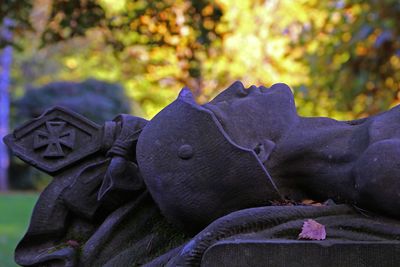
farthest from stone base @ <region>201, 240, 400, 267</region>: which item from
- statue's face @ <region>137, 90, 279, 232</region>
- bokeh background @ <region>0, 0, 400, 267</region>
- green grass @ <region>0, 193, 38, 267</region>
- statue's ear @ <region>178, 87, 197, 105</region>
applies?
green grass @ <region>0, 193, 38, 267</region>

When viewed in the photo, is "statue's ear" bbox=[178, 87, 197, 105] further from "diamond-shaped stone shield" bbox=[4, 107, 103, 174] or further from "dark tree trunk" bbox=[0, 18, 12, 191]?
"dark tree trunk" bbox=[0, 18, 12, 191]

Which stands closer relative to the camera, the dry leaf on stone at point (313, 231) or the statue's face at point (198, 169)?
the dry leaf on stone at point (313, 231)

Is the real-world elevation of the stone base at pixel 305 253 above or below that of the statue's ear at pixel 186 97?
below

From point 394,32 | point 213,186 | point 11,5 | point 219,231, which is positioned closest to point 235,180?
point 213,186

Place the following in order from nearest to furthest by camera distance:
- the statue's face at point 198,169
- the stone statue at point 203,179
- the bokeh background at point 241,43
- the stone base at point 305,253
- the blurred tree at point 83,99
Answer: the stone base at point 305,253 → the stone statue at point 203,179 → the statue's face at point 198,169 → the bokeh background at point 241,43 → the blurred tree at point 83,99

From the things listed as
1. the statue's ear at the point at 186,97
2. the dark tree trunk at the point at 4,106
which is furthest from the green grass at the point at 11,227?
the dark tree trunk at the point at 4,106

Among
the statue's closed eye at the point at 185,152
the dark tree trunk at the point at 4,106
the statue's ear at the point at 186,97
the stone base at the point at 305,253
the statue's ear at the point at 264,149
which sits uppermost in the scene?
the statue's ear at the point at 186,97

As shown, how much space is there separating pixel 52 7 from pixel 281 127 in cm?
379

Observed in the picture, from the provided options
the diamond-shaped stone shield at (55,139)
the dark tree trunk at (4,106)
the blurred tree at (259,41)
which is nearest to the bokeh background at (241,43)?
the blurred tree at (259,41)

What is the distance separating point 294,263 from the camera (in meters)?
2.47

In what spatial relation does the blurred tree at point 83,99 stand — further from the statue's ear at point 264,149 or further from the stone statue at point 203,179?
the statue's ear at point 264,149

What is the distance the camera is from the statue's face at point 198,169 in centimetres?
279

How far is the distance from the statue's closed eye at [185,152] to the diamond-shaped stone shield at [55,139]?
0.69 metres

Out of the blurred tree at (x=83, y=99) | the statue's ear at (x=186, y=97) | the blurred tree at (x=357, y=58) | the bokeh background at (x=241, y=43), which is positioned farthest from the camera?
the blurred tree at (x=83, y=99)
